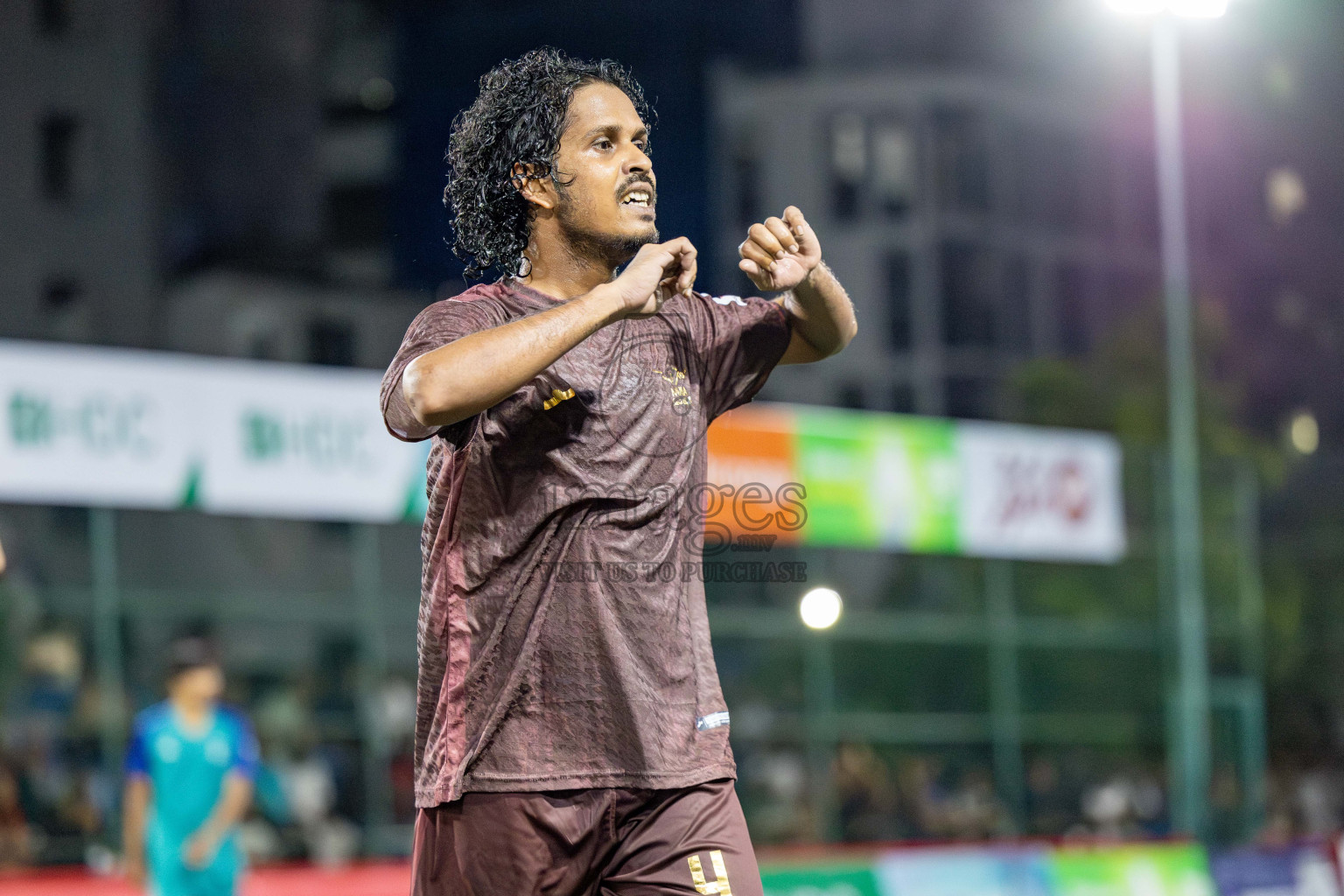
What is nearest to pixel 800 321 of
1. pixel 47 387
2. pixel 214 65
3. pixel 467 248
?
pixel 467 248

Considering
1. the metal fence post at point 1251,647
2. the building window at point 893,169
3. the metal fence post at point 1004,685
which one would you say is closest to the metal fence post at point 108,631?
the metal fence post at point 1004,685

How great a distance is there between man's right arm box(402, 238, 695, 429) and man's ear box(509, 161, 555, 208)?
0.46m

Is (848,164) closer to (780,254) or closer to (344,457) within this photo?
(344,457)

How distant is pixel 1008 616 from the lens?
18234 millimetres

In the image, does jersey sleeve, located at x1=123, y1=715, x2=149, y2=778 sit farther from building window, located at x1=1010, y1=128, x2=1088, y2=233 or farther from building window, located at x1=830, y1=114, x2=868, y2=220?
building window, located at x1=1010, y1=128, x2=1088, y2=233

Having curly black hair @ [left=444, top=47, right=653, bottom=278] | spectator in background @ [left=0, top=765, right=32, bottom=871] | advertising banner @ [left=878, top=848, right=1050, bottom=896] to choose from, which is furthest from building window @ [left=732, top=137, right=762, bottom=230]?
curly black hair @ [left=444, top=47, right=653, bottom=278]

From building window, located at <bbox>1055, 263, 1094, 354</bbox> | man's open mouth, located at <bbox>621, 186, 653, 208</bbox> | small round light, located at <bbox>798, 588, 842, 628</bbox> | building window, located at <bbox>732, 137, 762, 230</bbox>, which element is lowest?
small round light, located at <bbox>798, 588, 842, 628</bbox>

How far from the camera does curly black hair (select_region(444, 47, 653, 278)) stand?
3.17 m

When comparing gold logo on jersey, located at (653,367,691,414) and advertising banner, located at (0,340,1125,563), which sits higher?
advertising banner, located at (0,340,1125,563)

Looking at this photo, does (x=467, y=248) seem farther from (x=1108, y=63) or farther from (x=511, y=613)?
(x=1108, y=63)

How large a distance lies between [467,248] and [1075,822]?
16.0 metres

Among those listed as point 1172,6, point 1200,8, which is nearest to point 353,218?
point 1172,6

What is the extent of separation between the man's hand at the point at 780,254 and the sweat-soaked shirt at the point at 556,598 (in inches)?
13.5

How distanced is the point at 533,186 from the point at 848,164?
60.6ft
